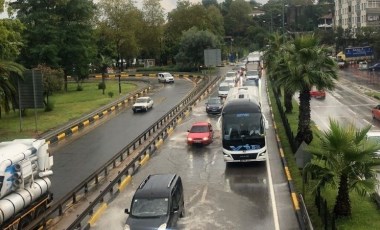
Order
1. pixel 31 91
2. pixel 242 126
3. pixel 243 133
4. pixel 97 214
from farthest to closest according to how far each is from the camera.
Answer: pixel 31 91 → pixel 242 126 → pixel 243 133 → pixel 97 214

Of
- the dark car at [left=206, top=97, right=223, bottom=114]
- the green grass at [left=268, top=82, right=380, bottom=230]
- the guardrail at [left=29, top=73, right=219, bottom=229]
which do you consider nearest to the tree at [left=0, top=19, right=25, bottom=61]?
the guardrail at [left=29, top=73, right=219, bottom=229]

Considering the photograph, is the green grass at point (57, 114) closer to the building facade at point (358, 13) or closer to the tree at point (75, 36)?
the tree at point (75, 36)

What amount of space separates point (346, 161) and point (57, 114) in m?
34.9

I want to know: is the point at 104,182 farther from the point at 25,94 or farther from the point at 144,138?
the point at 25,94

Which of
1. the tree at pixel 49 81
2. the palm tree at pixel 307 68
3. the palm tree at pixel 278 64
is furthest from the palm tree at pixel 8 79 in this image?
the palm tree at pixel 307 68

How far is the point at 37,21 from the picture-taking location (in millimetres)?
66688

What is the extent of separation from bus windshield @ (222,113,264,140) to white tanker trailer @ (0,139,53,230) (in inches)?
390

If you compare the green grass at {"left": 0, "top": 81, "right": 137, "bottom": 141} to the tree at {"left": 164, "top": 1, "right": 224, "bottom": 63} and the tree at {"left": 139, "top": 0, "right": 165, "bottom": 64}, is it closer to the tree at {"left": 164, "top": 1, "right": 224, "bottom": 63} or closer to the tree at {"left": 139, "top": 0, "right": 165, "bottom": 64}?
the tree at {"left": 139, "top": 0, "right": 165, "bottom": 64}

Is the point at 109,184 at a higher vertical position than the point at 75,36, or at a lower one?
lower

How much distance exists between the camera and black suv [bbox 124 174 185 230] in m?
16.4

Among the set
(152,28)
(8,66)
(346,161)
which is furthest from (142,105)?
(152,28)

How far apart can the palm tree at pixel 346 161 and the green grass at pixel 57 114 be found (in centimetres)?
2518

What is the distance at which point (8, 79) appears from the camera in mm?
38094

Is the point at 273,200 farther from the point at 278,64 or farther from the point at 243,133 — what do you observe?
the point at 278,64
